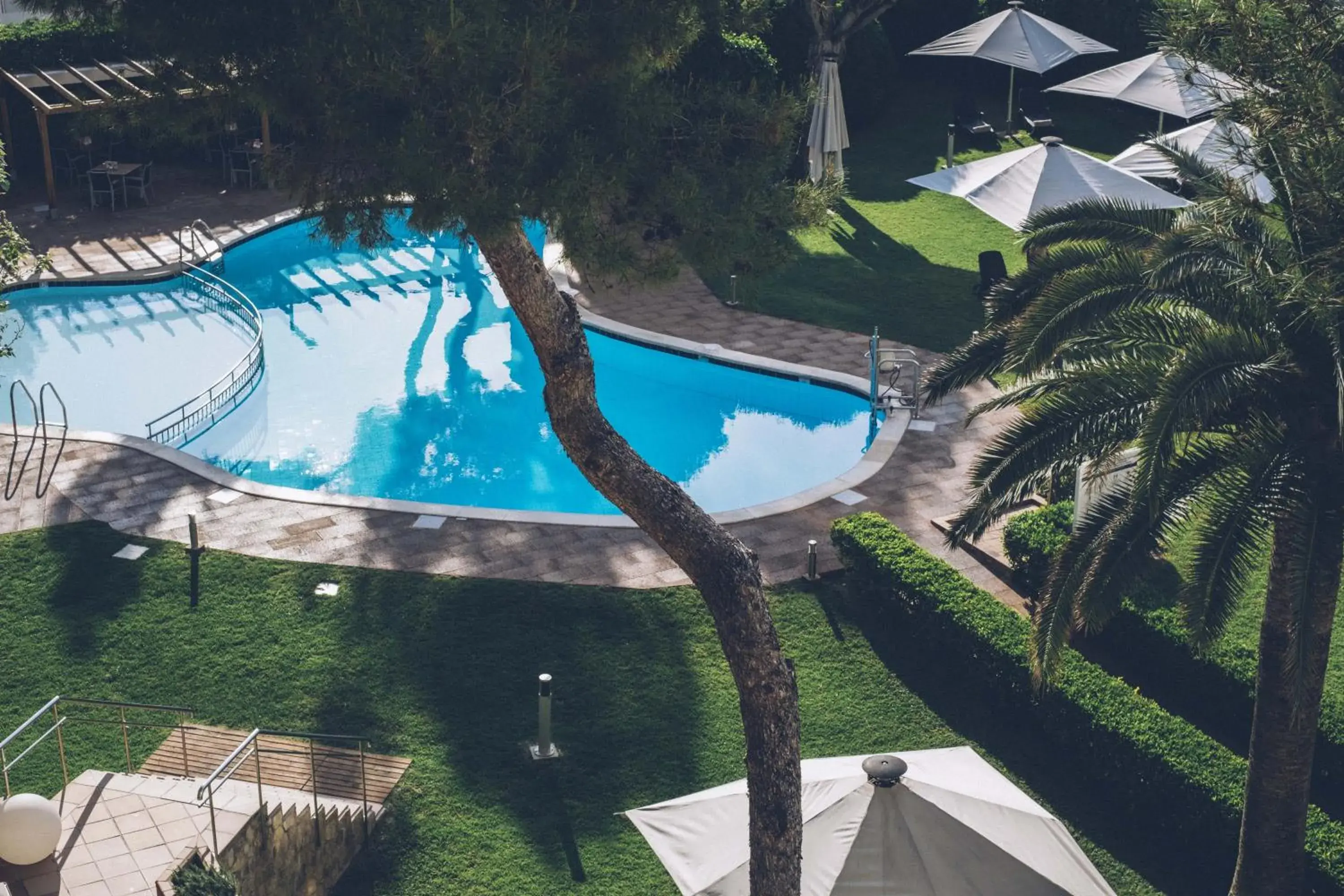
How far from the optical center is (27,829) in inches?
434

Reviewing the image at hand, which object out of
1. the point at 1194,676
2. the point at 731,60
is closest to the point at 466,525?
the point at 1194,676

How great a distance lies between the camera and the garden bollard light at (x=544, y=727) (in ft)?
45.2

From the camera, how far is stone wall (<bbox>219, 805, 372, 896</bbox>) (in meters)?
11.7

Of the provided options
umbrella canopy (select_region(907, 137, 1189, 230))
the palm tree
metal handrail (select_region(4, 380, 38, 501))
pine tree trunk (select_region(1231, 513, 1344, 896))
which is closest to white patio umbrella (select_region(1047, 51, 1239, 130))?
umbrella canopy (select_region(907, 137, 1189, 230))

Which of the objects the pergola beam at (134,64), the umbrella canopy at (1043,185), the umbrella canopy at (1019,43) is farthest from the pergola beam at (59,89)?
the umbrella canopy at (1019,43)

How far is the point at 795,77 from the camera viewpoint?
3247cm

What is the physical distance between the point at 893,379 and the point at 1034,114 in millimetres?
14531

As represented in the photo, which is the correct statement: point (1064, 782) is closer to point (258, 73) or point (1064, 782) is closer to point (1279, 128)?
point (1279, 128)

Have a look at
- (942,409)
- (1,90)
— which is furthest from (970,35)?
(1,90)

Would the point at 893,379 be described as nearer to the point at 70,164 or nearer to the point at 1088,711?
the point at 1088,711

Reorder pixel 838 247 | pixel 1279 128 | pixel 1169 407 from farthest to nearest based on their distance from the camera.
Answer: pixel 838 247, pixel 1279 128, pixel 1169 407

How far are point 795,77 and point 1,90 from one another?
52.8 feet

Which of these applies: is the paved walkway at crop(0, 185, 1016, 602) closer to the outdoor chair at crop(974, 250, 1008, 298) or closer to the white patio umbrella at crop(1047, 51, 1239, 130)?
the outdoor chair at crop(974, 250, 1008, 298)

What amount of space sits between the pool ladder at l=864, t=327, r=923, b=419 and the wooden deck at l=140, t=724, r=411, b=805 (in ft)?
32.6
